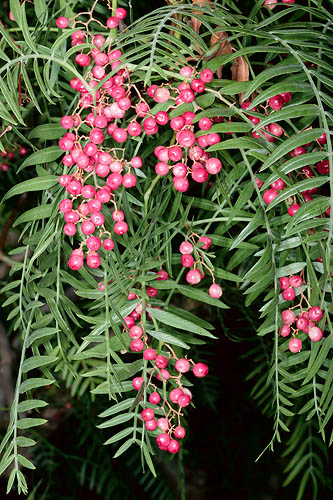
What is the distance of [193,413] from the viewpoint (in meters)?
1.35

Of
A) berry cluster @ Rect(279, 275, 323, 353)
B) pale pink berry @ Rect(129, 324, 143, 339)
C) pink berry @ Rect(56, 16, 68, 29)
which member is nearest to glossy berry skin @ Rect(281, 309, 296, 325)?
berry cluster @ Rect(279, 275, 323, 353)

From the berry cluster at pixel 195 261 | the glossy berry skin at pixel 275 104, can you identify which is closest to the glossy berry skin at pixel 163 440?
the berry cluster at pixel 195 261

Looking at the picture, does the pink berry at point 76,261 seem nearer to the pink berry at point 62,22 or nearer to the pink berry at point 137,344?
the pink berry at point 137,344

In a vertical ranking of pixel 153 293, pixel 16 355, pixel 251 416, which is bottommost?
pixel 251 416

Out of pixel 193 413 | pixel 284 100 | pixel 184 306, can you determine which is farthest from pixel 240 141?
pixel 193 413

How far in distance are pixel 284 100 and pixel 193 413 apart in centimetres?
104

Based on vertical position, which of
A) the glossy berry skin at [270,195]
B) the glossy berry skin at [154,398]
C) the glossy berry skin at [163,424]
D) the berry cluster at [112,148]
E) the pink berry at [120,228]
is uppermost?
the berry cluster at [112,148]

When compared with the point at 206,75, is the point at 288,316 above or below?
below

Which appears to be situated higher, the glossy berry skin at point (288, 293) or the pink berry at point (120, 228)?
the pink berry at point (120, 228)

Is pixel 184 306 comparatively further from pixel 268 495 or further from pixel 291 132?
pixel 268 495

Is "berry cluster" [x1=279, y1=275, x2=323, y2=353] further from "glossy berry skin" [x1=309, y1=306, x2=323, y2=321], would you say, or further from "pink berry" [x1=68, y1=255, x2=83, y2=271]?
"pink berry" [x1=68, y1=255, x2=83, y2=271]

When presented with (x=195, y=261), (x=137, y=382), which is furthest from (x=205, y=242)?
(x=137, y=382)

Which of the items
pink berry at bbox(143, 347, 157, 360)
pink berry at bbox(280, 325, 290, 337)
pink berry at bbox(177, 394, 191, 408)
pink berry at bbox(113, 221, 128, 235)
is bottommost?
pink berry at bbox(177, 394, 191, 408)

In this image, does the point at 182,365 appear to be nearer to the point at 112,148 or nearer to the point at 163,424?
the point at 163,424
